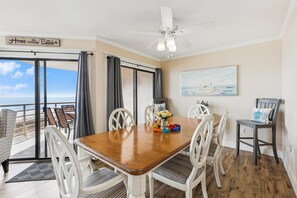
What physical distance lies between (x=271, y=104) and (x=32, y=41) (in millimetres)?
4554

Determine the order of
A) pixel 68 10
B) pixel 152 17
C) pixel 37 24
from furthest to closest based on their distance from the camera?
pixel 37 24
pixel 152 17
pixel 68 10

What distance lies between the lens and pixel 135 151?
4.08 ft

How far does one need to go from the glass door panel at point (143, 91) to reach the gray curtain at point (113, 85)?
1.02 m

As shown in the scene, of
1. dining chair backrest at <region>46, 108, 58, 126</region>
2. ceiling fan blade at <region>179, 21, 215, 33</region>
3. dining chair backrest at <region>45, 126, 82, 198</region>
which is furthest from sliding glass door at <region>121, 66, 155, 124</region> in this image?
dining chair backrest at <region>45, 126, 82, 198</region>

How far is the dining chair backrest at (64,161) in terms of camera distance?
958mm

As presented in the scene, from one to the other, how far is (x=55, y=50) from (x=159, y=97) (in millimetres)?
2779

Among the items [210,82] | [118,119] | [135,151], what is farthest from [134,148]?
[210,82]

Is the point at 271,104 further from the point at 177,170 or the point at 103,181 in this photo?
the point at 103,181

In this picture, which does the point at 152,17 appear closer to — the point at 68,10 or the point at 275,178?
the point at 68,10

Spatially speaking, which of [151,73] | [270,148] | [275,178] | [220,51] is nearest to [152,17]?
[220,51]

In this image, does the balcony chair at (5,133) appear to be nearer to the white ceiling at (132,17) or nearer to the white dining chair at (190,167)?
the white ceiling at (132,17)

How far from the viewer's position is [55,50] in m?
2.80

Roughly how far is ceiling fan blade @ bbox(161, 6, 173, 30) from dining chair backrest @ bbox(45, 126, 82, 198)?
5.01ft

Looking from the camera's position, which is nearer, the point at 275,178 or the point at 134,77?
the point at 275,178
